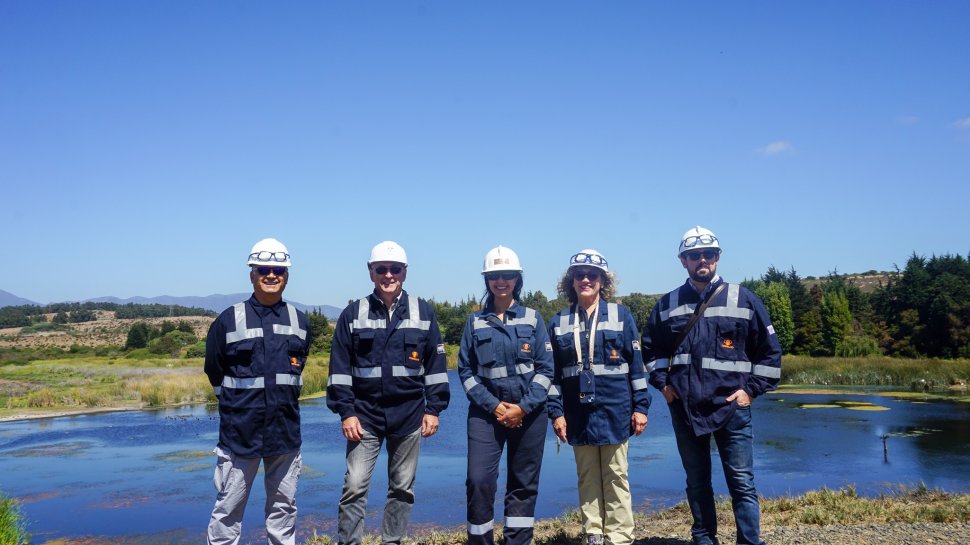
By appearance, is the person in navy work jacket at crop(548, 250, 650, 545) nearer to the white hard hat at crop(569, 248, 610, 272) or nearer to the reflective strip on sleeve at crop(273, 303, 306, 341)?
the white hard hat at crop(569, 248, 610, 272)

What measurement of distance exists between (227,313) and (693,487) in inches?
132

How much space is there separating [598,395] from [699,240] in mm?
1298

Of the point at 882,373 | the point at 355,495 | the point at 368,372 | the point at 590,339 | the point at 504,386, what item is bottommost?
the point at 882,373

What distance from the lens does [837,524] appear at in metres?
6.47

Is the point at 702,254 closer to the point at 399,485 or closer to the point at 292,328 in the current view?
the point at 399,485

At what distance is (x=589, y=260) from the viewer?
514 centimetres

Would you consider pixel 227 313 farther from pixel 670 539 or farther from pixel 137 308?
pixel 137 308

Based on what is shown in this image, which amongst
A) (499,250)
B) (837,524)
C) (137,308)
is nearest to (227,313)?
(499,250)

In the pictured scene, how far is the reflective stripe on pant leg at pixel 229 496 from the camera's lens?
14.4ft

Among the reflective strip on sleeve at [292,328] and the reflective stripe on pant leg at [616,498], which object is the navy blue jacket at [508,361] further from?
the reflective strip on sleeve at [292,328]

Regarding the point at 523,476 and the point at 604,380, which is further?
the point at 604,380

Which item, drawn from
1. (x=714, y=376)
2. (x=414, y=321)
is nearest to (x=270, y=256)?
(x=414, y=321)

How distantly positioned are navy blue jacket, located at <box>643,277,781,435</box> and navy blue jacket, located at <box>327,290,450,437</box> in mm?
1681

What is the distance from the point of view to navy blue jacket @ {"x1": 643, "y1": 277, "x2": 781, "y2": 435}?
4770mm
